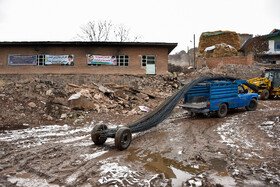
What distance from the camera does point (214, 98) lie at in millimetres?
9812

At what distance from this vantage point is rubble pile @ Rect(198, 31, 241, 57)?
41.2m

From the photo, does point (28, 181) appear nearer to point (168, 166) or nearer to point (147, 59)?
point (168, 166)

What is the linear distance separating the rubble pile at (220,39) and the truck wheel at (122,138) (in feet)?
135

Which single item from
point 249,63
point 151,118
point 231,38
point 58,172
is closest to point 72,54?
point 151,118

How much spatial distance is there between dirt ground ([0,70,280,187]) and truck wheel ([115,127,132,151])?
163 mm

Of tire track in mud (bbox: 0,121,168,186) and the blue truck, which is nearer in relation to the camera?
tire track in mud (bbox: 0,121,168,186)

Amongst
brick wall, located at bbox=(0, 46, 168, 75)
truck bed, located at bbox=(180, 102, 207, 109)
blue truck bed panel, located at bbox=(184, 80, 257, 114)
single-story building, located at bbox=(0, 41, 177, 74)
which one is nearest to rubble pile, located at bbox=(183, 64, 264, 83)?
single-story building, located at bbox=(0, 41, 177, 74)

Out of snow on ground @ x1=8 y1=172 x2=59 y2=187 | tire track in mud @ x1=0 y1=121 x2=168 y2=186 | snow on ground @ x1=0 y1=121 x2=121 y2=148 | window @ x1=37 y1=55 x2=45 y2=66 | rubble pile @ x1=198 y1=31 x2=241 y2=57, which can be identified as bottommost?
snow on ground @ x1=8 y1=172 x2=59 y2=187

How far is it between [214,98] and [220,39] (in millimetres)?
36298

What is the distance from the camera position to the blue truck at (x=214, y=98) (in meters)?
9.71

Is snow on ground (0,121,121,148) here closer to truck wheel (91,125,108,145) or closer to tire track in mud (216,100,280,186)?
truck wheel (91,125,108,145)

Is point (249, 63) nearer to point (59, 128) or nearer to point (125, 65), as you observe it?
point (125, 65)

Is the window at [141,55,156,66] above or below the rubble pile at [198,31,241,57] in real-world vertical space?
below

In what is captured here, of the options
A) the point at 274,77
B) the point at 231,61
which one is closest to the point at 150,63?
the point at 274,77
